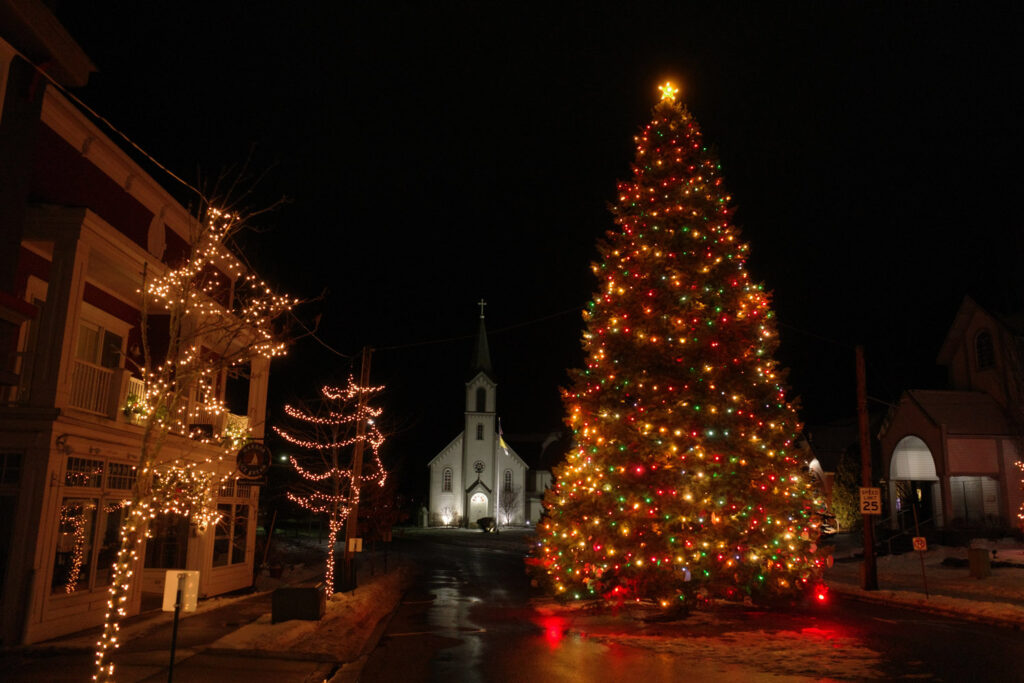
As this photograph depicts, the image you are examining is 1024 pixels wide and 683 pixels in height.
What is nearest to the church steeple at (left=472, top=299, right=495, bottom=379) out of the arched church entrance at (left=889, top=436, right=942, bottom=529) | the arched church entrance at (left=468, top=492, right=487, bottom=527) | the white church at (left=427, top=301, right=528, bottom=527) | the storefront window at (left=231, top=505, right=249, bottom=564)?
the white church at (left=427, top=301, right=528, bottom=527)

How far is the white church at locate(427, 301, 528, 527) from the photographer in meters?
72.4

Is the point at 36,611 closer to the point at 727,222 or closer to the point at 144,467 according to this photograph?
the point at 144,467

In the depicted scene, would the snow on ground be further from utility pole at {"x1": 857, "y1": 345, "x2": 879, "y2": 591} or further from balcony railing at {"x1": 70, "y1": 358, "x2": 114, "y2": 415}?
utility pole at {"x1": 857, "y1": 345, "x2": 879, "y2": 591}

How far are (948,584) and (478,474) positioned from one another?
54.6 m

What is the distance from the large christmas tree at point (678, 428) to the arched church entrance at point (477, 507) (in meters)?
55.3

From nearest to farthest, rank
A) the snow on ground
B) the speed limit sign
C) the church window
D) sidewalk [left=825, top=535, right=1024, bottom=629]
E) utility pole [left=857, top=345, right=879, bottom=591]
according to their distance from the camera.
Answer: the snow on ground < sidewalk [left=825, top=535, right=1024, bottom=629] < the speed limit sign < utility pole [left=857, top=345, right=879, bottom=591] < the church window

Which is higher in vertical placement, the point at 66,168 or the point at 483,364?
the point at 483,364

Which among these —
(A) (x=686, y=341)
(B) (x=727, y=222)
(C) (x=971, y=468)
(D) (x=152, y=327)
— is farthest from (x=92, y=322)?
(C) (x=971, y=468)

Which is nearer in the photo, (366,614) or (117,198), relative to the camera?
(117,198)

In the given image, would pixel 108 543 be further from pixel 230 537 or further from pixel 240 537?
pixel 240 537

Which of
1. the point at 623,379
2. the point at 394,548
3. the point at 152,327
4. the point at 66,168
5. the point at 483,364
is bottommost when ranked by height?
the point at 394,548

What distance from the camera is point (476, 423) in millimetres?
74812

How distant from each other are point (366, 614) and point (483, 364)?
201 ft

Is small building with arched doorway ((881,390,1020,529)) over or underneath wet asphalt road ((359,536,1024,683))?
over
